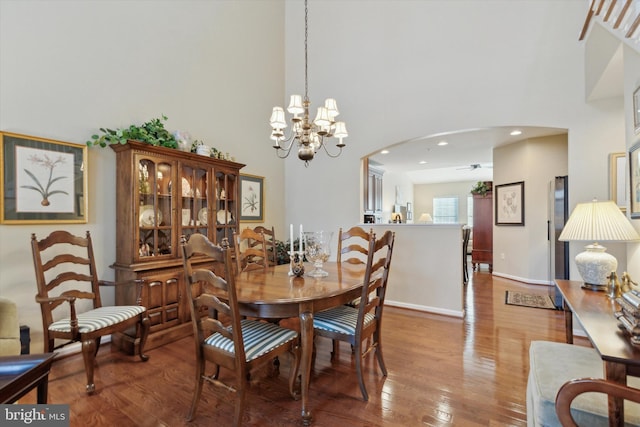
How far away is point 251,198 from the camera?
4.52m

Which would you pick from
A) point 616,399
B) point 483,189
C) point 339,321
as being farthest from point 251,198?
point 483,189

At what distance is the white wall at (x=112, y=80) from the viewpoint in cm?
237

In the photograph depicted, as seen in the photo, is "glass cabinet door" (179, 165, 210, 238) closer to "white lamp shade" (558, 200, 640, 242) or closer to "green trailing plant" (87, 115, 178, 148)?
"green trailing plant" (87, 115, 178, 148)

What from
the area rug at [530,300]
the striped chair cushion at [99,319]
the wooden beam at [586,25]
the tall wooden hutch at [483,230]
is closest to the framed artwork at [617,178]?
the wooden beam at [586,25]

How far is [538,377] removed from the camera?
1.31m

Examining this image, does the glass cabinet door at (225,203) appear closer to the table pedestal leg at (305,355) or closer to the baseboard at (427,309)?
the table pedestal leg at (305,355)

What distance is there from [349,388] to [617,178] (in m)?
3.09

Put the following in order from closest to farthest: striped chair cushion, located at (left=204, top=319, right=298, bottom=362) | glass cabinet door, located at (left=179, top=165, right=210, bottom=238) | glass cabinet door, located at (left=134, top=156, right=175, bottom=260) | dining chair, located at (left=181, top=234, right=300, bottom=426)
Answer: dining chair, located at (left=181, top=234, right=300, bottom=426), striped chair cushion, located at (left=204, top=319, right=298, bottom=362), glass cabinet door, located at (left=134, top=156, right=175, bottom=260), glass cabinet door, located at (left=179, top=165, right=210, bottom=238)

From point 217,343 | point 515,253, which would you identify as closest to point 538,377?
point 217,343

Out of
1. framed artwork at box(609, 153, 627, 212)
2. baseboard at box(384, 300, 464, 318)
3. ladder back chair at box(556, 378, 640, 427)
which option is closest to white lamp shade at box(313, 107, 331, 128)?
ladder back chair at box(556, 378, 640, 427)

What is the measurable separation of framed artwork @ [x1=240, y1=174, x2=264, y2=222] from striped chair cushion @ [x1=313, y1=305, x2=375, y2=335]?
255 centimetres

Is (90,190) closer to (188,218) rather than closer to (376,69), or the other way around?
(188,218)

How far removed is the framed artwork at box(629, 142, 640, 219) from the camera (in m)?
1.91

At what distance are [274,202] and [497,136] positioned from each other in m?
3.66
